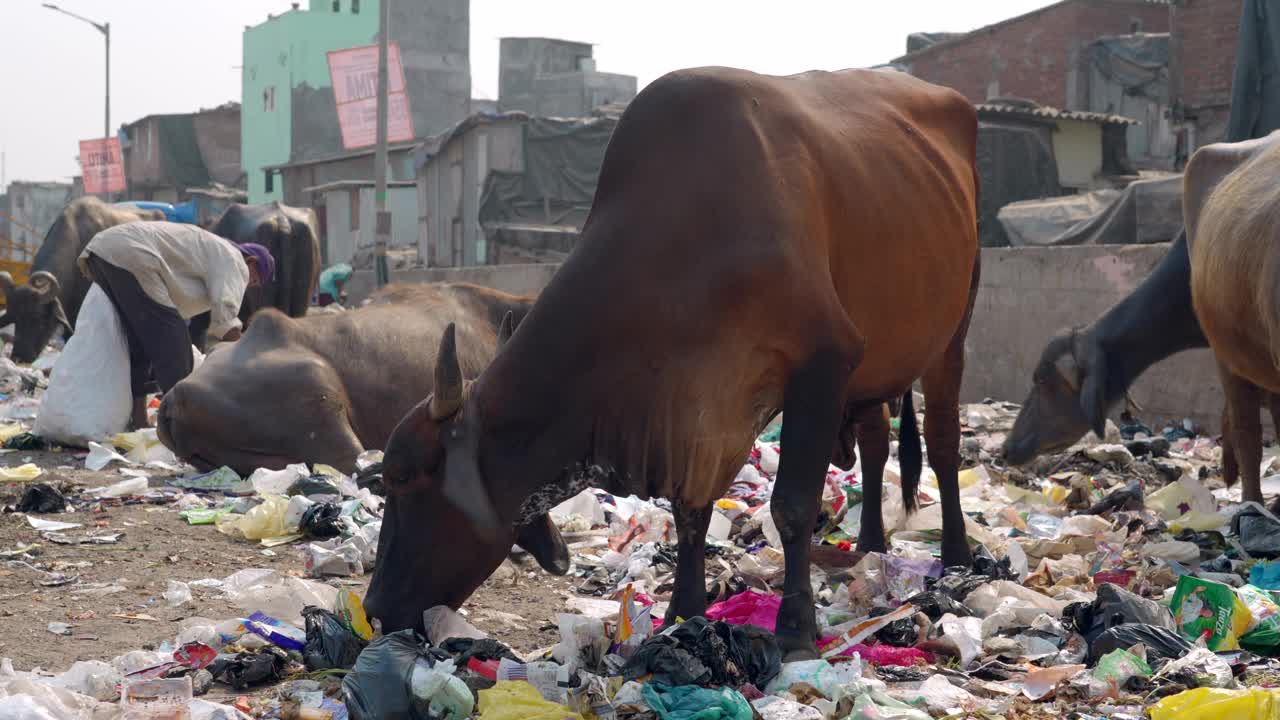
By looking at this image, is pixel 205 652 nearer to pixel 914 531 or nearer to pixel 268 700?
pixel 268 700

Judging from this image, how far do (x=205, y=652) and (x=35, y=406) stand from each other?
7204 millimetres

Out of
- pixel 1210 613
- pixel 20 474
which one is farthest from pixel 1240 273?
pixel 20 474

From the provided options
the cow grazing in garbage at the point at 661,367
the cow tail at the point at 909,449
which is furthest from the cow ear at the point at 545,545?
the cow tail at the point at 909,449

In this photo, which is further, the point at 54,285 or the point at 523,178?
the point at 523,178

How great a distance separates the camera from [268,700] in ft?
11.9

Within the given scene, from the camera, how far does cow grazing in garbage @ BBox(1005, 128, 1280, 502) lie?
7211mm

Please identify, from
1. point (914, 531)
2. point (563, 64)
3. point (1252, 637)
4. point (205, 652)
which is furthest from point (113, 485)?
point (563, 64)

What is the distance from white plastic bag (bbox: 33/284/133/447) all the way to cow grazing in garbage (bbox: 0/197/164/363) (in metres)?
5.70

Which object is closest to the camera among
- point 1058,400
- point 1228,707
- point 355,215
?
point 1228,707

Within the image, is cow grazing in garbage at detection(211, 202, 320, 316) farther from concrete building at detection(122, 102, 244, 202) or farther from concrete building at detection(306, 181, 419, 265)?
concrete building at detection(122, 102, 244, 202)

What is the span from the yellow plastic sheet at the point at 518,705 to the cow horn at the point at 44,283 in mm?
11741

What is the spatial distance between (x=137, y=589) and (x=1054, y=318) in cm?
714

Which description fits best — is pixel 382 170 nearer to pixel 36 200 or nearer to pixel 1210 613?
pixel 1210 613

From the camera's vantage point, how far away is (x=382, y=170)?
20.8 m
